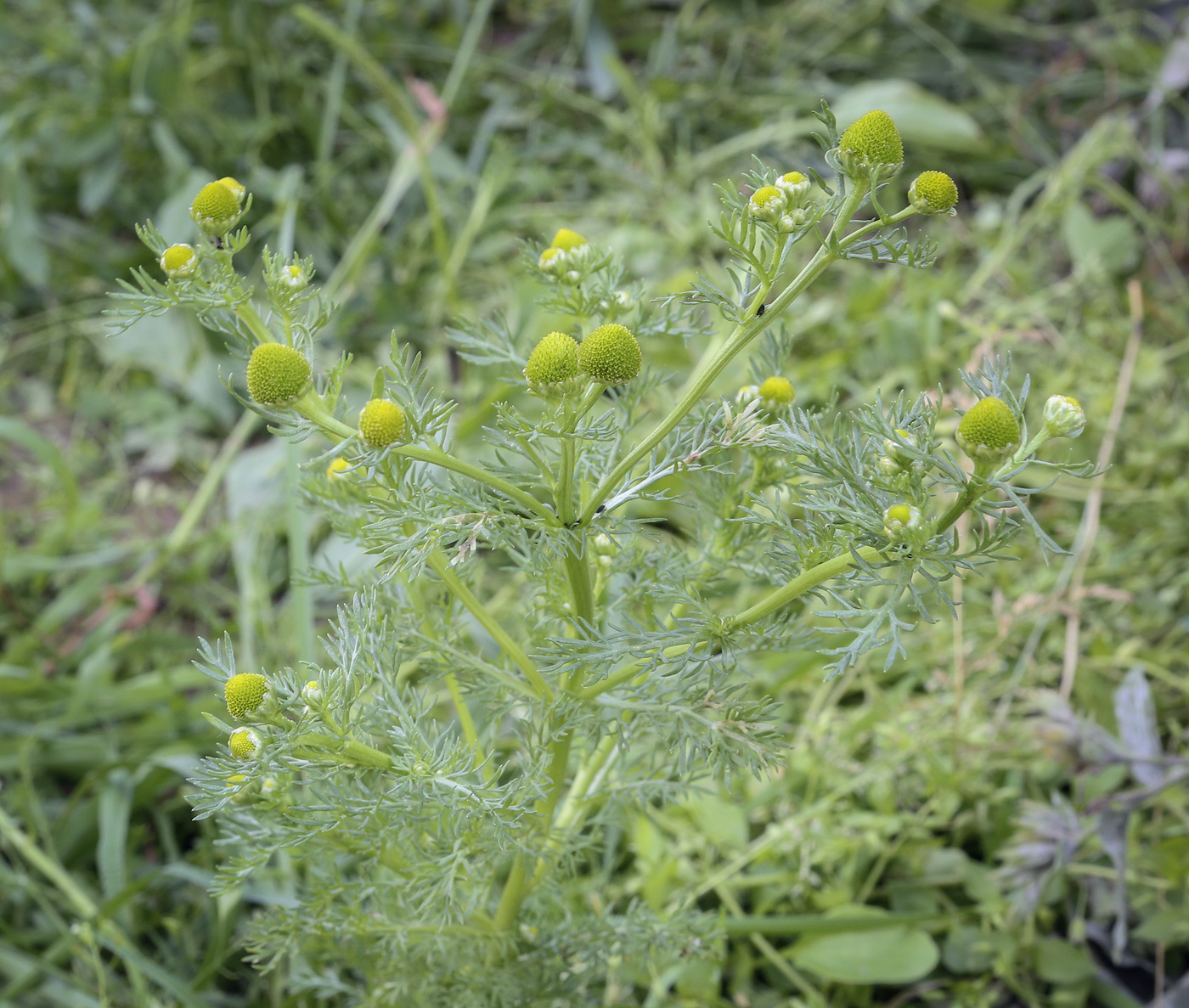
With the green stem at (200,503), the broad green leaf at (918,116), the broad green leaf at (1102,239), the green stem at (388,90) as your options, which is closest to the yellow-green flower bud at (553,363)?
the green stem at (200,503)

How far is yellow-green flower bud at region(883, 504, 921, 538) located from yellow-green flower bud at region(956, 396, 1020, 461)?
0.04 meters

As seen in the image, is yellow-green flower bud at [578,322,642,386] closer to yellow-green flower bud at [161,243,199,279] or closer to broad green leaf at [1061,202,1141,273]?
yellow-green flower bud at [161,243,199,279]

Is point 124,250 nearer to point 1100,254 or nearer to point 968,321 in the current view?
point 968,321

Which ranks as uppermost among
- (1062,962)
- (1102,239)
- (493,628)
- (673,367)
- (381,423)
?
(381,423)

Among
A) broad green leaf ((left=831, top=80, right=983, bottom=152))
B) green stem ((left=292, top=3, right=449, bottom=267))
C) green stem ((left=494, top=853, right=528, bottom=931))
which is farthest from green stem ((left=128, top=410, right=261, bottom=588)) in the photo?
broad green leaf ((left=831, top=80, right=983, bottom=152))

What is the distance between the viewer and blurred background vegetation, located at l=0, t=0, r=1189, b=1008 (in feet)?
3.59

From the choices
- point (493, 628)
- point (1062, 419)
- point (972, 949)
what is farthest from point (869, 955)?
point (1062, 419)

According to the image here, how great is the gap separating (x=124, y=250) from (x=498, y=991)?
1.86 m

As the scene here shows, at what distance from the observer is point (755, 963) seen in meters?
1.08

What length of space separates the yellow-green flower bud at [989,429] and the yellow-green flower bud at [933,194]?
11 cm

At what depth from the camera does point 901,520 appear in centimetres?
54

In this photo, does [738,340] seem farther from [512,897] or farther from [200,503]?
[200,503]

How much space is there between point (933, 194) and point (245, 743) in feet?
1.56

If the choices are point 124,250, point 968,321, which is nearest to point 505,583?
point 968,321
